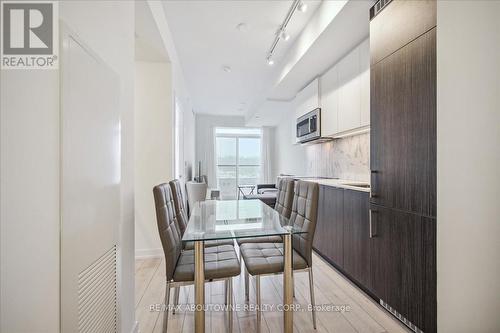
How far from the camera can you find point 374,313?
1800 millimetres

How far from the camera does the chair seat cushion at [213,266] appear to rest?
149cm

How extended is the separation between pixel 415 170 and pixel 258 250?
1.24 metres

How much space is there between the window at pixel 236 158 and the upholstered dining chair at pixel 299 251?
577 cm

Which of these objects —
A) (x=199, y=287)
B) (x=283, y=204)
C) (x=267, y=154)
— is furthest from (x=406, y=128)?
(x=267, y=154)

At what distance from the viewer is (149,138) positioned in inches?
119

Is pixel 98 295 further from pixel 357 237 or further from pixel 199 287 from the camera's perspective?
pixel 357 237

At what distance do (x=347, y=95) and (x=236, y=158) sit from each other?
17.4 feet

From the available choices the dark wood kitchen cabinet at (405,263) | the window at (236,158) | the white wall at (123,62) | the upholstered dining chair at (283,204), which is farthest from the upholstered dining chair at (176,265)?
the window at (236,158)

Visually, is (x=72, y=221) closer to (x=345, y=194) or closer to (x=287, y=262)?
(x=287, y=262)

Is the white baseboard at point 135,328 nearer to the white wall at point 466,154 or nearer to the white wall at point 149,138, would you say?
the white wall at point 149,138

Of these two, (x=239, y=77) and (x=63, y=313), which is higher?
(x=239, y=77)

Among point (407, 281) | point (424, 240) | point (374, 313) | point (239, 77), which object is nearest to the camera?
point (424, 240)

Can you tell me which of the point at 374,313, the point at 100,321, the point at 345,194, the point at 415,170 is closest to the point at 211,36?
the point at 345,194

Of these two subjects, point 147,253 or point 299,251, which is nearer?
point 299,251
